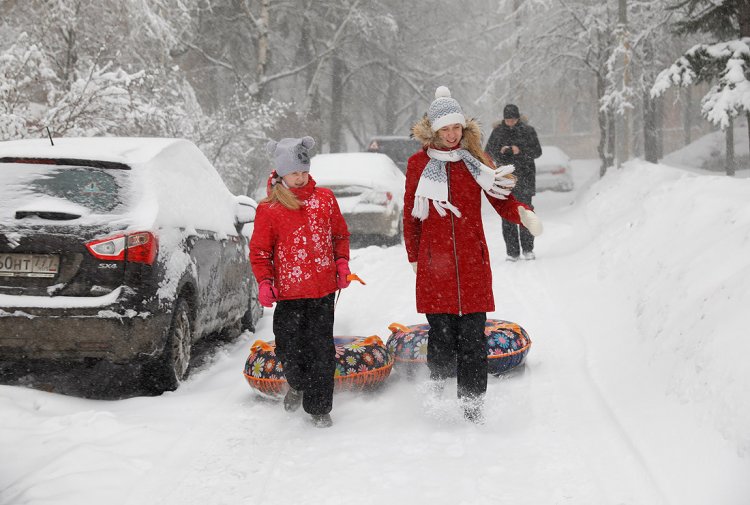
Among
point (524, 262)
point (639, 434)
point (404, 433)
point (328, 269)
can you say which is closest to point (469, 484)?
point (404, 433)

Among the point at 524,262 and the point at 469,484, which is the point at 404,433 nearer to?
the point at 469,484

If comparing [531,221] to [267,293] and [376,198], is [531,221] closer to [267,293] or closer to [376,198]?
[267,293]

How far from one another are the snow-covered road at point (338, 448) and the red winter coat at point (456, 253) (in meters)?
0.67

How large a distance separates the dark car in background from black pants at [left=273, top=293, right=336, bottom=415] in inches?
630

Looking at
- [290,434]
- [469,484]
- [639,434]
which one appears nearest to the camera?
[469,484]

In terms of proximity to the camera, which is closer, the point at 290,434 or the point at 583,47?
the point at 290,434

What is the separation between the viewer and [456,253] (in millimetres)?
4617

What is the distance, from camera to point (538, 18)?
23.3 metres

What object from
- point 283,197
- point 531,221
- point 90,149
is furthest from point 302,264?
point 90,149

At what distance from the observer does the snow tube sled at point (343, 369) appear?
509 cm

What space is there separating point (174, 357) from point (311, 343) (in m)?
1.16

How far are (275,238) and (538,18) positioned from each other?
812 inches

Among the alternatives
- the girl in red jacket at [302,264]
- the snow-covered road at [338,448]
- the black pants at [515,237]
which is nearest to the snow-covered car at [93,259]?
the snow-covered road at [338,448]

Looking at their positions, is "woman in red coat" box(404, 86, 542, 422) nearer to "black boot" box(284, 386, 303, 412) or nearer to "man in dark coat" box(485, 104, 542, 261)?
"black boot" box(284, 386, 303, 412)
